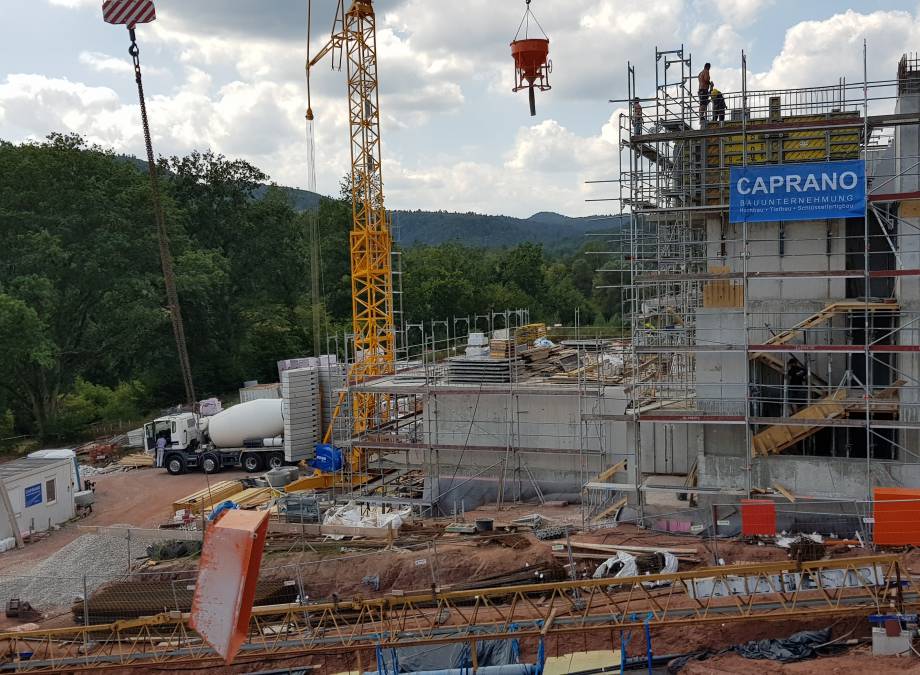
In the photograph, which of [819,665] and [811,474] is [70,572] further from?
[811,474]

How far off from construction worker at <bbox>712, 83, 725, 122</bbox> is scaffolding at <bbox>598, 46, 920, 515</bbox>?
10cm

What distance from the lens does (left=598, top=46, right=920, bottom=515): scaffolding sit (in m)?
20.3

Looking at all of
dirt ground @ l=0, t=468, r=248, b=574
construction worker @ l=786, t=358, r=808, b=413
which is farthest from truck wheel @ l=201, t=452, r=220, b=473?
construction worker @ l=786, t=358, r=808, b=413

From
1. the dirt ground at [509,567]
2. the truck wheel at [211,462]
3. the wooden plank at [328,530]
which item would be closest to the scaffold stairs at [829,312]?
the dirt ground at [509,567]

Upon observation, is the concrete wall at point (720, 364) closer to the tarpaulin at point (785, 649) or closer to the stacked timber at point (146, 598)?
the tarpaulin at point (785, 649)

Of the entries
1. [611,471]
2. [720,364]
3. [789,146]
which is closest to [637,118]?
[789,146]

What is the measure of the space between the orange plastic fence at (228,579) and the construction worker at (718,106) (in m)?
16.0

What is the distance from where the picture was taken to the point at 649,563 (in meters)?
18.4

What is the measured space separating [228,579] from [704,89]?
56.3ft

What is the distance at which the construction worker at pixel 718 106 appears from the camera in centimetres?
2169

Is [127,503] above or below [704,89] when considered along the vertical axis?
below

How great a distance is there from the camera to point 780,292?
72.2ft

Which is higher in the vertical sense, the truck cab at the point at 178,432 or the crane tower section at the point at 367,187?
the crane tower section at the point at 367,187

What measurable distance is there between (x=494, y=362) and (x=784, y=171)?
379 inches
